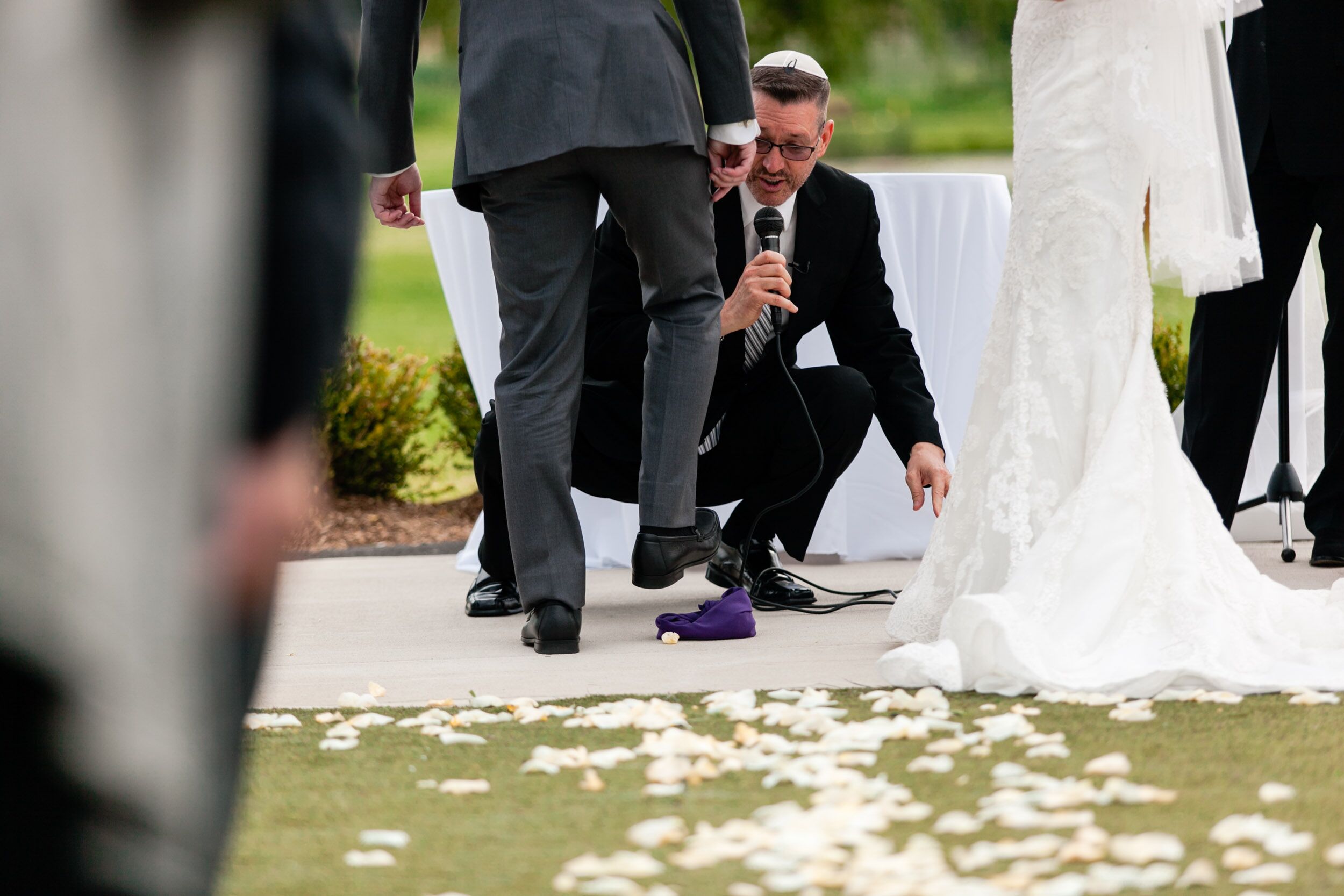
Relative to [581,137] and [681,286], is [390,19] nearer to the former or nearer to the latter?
[581,137]

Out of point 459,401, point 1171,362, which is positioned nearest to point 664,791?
point 459,401

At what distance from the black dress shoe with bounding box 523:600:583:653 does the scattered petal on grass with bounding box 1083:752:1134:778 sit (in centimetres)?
107

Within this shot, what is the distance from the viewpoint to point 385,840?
1299 mm

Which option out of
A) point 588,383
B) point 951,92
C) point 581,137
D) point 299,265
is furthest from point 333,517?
point 951,92

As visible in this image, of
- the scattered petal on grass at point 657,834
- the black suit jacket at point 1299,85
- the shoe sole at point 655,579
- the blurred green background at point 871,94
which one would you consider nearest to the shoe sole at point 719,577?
the shoe sole at point 655,579

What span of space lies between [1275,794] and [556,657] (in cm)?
126

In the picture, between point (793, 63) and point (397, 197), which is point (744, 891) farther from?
point (793, 63)

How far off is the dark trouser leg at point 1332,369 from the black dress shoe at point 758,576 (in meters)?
1.24

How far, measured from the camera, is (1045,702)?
185 centimetres

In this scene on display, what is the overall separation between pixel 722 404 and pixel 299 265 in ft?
7.65

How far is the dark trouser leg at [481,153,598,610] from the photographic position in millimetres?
2285

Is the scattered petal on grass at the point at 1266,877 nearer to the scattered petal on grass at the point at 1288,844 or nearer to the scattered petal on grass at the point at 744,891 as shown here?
the scattered petal on grass at the point at 1288,844

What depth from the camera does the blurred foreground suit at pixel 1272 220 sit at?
302 centimetres

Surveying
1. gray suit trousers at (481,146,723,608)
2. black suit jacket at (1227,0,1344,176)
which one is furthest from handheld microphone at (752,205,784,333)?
black suit jacket at (1227,0,1344,176)
